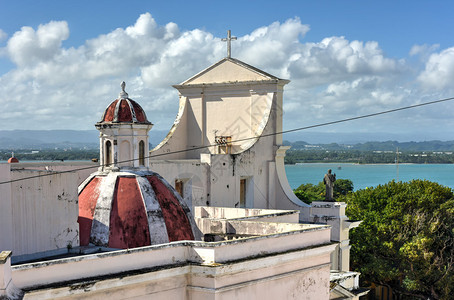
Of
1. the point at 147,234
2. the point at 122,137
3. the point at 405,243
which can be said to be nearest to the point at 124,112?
the point at 122,137

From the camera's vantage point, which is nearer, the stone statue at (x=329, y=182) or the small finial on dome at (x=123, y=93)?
the small finial on dome at (x=123, y=93)

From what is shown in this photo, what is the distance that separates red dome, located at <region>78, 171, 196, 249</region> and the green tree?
699 inches

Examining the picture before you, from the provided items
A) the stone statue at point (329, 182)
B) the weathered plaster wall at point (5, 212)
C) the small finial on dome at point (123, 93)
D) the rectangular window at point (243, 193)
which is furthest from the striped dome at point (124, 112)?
the stone statue at point (329, 182)

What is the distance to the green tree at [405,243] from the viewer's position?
30.4 m

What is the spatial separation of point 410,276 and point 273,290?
2005 centimetres

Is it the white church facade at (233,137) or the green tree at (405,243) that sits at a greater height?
the white church facade at (233,137)

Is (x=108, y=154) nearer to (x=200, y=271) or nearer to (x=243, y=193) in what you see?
(x=200, y=271)

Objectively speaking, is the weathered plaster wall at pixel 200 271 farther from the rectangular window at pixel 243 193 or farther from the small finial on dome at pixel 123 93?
the rectangular window at pixel 243 193

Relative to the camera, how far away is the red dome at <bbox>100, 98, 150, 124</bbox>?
1620cm

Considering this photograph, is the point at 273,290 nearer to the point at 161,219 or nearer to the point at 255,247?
the point at 255,247

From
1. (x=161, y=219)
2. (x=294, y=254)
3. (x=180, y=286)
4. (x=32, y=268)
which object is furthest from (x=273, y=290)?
(x=32, y=268)

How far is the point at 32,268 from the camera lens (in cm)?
995

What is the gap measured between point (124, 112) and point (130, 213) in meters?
2.93

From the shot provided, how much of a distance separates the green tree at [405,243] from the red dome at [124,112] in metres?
18.2
